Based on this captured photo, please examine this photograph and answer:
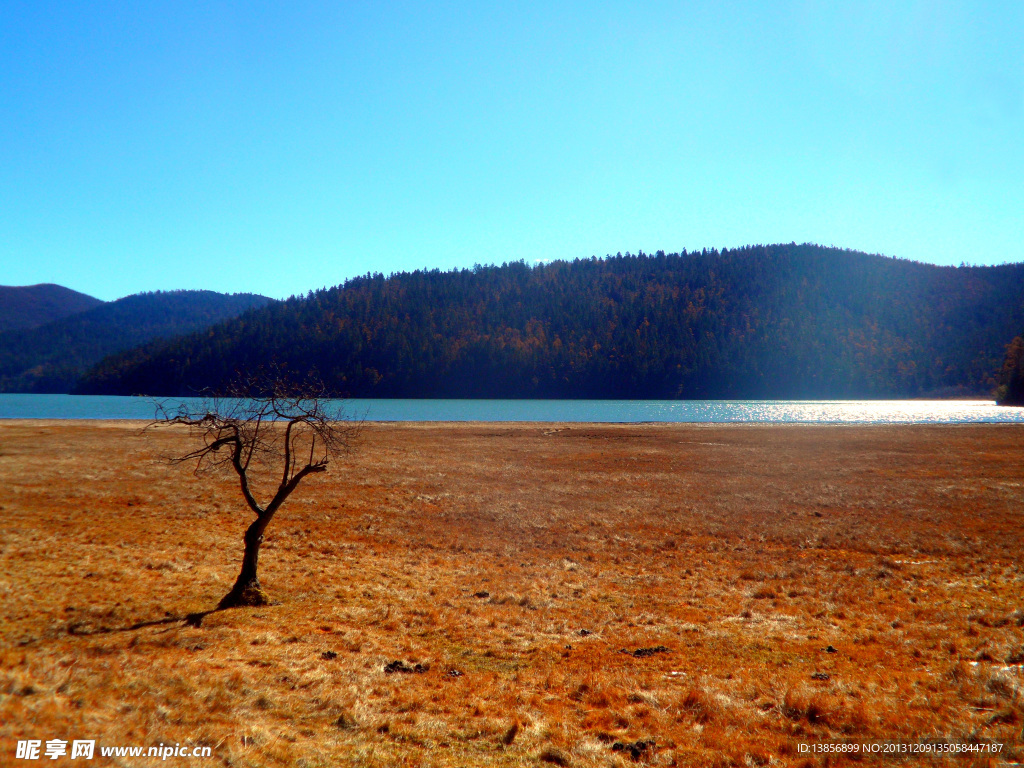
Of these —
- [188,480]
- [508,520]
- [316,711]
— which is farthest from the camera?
[188,480]

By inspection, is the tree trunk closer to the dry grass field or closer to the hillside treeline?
the dry grass field

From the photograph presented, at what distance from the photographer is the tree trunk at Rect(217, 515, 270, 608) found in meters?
15.2

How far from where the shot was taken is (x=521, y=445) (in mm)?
59281

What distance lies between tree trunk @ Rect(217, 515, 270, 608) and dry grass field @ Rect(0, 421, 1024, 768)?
59 centimetres

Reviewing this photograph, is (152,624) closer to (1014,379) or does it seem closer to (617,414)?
(617,414)

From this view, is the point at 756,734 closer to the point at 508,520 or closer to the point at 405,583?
the point at 405,583

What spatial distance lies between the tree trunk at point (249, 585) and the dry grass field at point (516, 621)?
590 millimetres

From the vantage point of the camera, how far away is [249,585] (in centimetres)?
1552

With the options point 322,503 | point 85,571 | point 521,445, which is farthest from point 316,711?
point 521,445

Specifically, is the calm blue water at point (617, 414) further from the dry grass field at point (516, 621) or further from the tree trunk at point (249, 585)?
the tree trunk at point (249, 585)

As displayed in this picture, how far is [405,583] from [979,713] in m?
13.9

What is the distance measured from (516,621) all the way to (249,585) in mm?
7181

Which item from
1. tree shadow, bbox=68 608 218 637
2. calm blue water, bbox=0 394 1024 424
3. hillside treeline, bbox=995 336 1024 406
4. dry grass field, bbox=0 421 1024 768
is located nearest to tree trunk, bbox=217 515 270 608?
tree shadow, bbox=68 608 218 637

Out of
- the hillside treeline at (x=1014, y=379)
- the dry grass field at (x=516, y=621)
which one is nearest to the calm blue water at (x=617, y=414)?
the hillside treeline at (x=1014, y=379)
